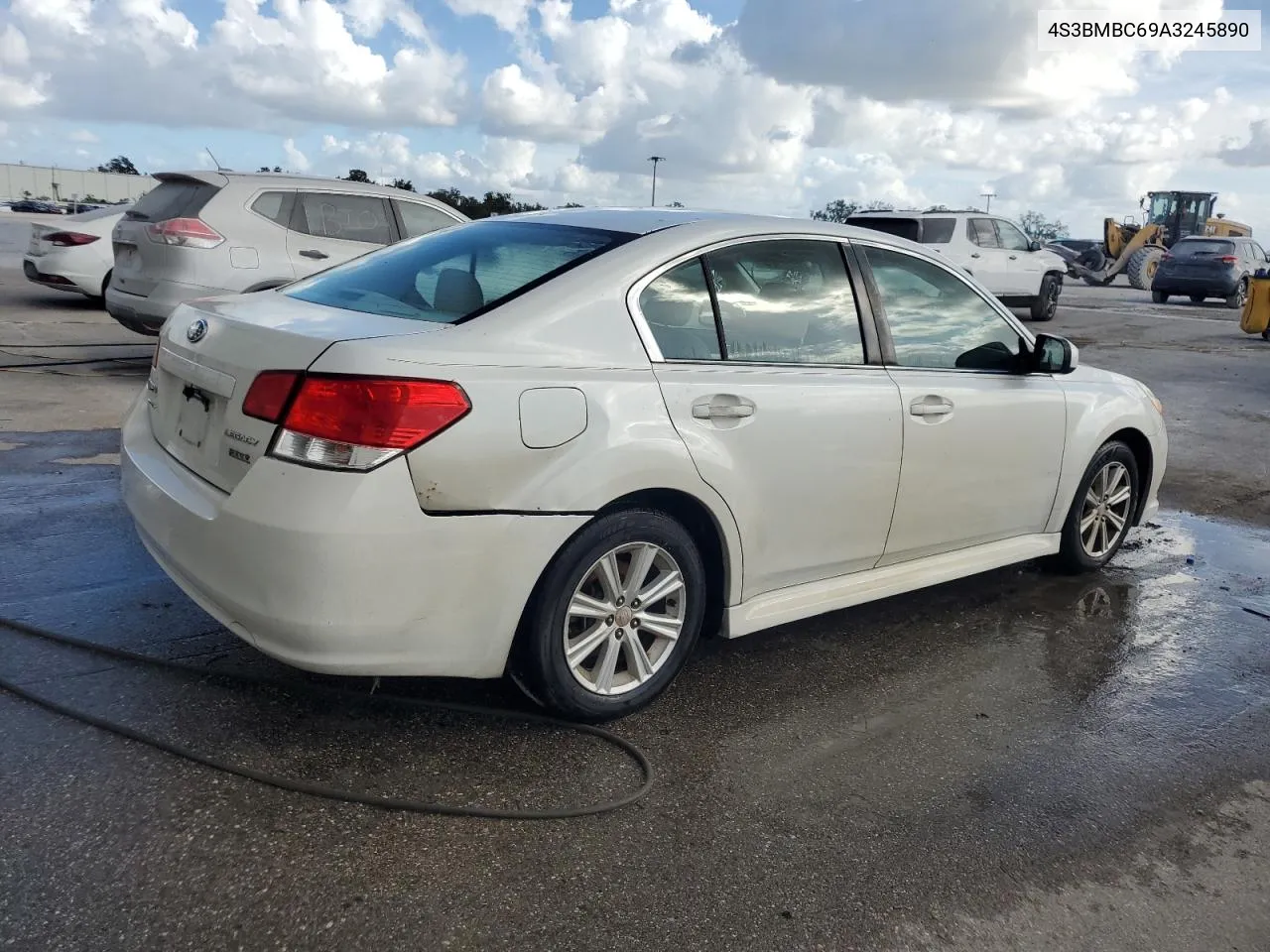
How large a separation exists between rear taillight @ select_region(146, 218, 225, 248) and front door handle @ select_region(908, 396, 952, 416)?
657 cm

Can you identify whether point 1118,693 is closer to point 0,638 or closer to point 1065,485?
point 1065,485

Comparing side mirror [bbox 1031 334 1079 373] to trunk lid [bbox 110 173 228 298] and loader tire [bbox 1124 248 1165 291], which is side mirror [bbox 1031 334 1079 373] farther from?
loader tire [bbox 1124 248 1165 291]

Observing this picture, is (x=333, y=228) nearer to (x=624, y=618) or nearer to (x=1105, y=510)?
(x=1105, y=510)

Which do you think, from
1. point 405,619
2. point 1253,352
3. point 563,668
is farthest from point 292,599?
point 1253,352

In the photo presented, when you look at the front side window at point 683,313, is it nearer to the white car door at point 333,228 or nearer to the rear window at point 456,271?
the rear window at point 456,271

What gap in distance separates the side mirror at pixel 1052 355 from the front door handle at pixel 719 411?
5.72ft

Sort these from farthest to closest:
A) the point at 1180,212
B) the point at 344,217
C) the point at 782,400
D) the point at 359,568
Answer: the point at 1180,212 → the point at 344,217 → the point at 782,400 → the point at 359,568

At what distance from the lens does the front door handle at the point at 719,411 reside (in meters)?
3.58

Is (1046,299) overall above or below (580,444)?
below

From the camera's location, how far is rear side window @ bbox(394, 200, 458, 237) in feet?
32.3

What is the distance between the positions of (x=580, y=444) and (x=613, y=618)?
0.60 metres

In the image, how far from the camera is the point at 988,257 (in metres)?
19.6

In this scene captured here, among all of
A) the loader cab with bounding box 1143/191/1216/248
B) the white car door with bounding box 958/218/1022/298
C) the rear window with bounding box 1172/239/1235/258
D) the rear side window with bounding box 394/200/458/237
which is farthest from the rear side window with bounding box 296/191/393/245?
the loader cab with bounding box 1143/191/1216/248

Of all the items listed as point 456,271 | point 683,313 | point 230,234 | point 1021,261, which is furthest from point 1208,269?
point 456,271
